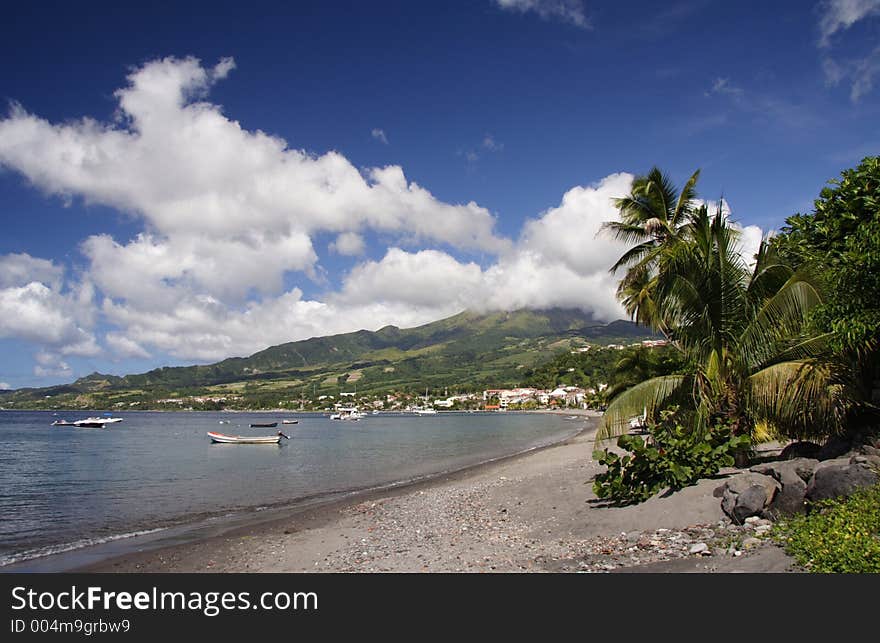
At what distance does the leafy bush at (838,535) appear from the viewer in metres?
6.36

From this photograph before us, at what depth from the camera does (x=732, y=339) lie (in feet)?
43.4

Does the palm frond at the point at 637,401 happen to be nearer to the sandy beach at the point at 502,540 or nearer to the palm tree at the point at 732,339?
the palm tree at the point at 732,339

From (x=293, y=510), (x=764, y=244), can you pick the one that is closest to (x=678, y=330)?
(x=764, y=244)

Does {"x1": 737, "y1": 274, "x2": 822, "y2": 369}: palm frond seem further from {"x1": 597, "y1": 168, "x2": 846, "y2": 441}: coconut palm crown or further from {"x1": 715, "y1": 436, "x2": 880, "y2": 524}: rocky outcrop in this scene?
{"x1": 715, "y1": 436, "x2": 880, "y2": 524}: rocky outcrop

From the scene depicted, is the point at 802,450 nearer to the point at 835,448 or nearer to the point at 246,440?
the point at 835,448

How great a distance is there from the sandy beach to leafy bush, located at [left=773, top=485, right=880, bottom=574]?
313 mm

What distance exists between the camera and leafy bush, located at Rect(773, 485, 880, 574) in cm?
636

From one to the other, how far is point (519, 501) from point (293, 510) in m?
9.71

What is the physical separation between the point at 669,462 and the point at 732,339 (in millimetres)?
3554

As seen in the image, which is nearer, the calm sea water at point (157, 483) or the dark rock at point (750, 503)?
the dark rock at point (750, 503)

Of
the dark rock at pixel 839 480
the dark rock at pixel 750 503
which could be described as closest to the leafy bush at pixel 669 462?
the dark rock at pixel 750 503

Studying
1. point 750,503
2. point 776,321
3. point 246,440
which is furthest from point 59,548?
point 246,440

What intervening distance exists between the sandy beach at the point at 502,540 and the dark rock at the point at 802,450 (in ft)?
7.85
